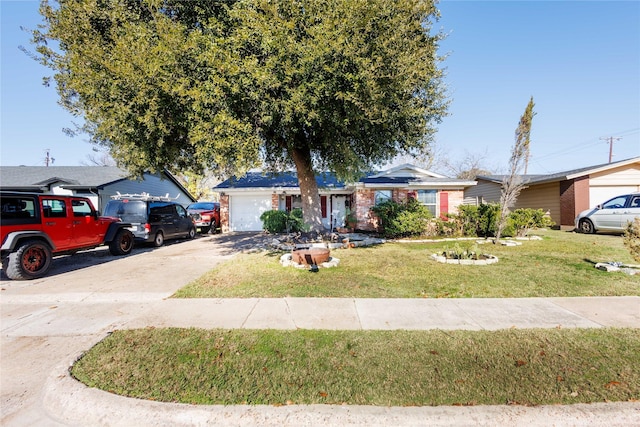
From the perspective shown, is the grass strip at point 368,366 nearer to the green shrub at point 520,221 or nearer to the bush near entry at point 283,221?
the green shrub at point 520,221

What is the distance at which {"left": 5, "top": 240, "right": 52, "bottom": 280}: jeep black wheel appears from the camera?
6.73 meters

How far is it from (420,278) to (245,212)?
13189mm

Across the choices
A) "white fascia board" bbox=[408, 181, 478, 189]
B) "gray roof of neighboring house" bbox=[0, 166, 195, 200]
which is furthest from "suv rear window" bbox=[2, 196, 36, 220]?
"white fascia board" bbox=[408, 181, 478, 189]

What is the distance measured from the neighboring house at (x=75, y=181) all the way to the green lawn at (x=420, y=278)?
13.4m

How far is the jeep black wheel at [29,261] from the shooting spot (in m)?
6.73

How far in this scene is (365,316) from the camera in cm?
444

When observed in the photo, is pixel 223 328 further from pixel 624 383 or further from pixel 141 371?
pixel 624 383

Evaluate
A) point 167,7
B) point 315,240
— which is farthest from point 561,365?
point 167,7

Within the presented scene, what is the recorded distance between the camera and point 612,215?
12.7 meters

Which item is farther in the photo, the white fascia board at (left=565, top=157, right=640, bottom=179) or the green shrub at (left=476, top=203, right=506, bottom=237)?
the white fascia board at (left=565, top=157, right=640, bottom=179)

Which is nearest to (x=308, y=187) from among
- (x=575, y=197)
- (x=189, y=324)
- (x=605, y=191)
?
(x=189, y=324)

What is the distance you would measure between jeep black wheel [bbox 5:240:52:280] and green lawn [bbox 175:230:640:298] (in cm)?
426

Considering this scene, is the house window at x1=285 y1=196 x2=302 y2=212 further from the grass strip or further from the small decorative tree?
the grass strip

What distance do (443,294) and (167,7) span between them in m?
9.57
